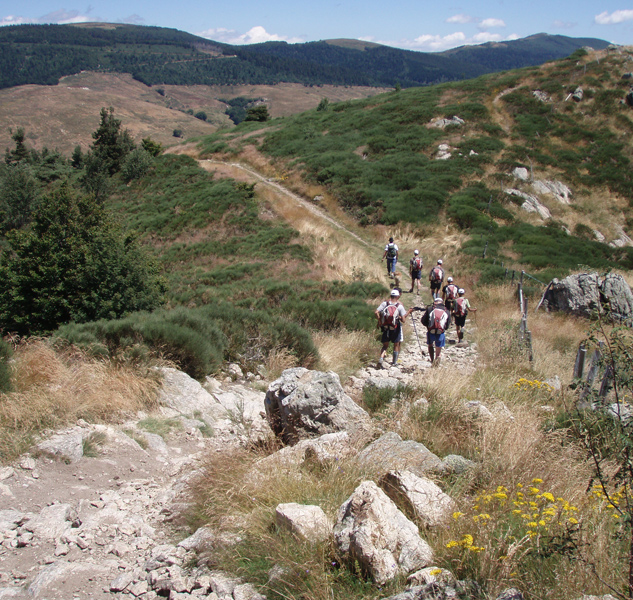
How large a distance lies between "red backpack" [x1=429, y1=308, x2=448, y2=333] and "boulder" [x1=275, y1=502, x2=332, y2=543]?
6.80 metres

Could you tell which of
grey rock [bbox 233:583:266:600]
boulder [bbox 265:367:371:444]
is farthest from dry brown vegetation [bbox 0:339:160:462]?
grey rock [bbox 233:583:266:600]

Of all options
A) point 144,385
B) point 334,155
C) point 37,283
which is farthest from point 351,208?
point 144,385

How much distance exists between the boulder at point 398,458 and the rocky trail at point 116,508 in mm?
1466

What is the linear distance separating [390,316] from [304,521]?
22.6 ft

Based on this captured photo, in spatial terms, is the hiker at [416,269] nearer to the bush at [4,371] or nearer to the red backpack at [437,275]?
the red backpack at [437,275]

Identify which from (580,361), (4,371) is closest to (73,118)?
(4,371)

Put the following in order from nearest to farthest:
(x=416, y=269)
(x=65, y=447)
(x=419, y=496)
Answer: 1. (x=419, y=496)
2. (x=65, y=447)
3. (x=416, y=269)

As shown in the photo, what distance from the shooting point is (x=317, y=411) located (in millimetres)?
5840

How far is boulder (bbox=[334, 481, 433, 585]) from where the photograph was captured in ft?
11.0

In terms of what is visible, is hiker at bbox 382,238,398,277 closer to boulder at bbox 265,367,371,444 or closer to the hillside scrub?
the hillside scrub

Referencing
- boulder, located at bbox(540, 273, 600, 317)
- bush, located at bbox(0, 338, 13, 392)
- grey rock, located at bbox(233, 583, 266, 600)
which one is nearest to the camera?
grey rock, located at bbox(233, 583, 266, 600)

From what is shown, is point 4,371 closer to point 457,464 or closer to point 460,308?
point 457,464

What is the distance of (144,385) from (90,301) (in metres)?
5.75

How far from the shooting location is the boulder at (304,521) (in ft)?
12.1
